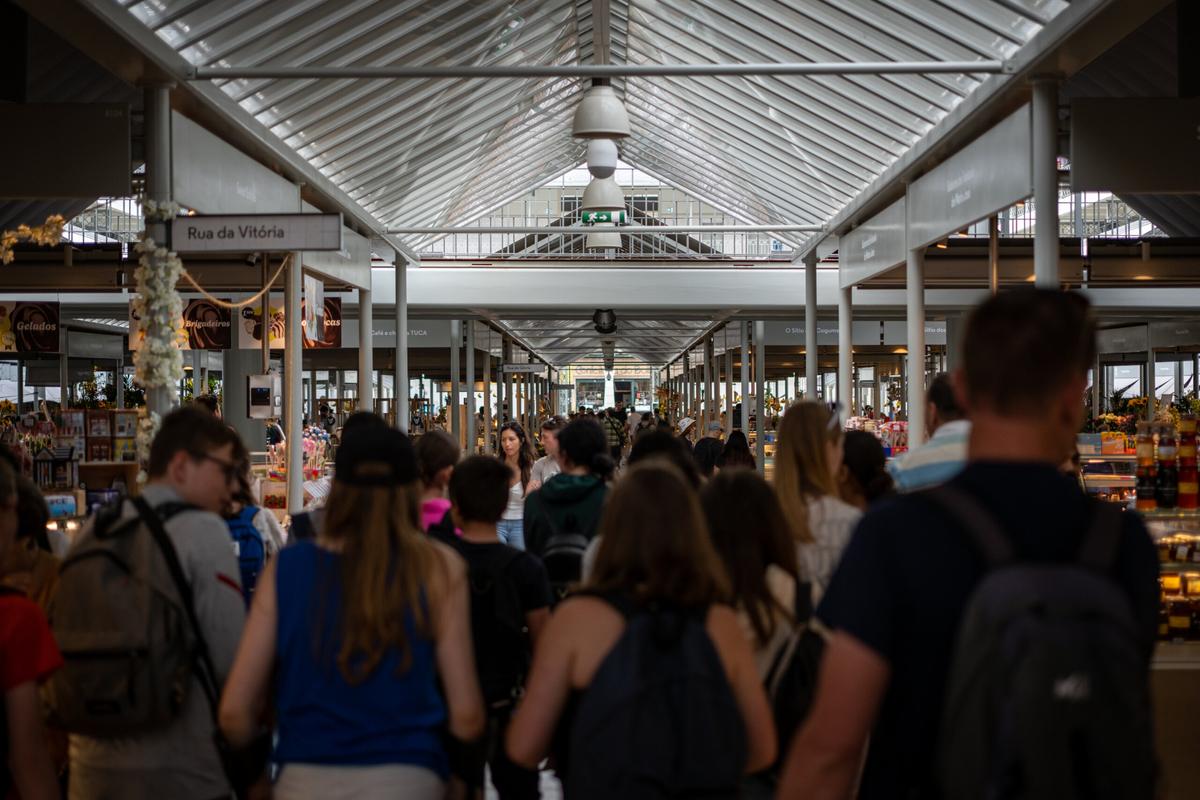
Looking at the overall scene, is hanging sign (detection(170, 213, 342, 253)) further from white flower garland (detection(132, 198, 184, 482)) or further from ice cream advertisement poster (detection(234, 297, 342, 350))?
ice cream advertisement poster (detection(234, 297, 342, 350))

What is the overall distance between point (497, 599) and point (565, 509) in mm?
1290

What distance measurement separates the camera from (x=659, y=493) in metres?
2.82

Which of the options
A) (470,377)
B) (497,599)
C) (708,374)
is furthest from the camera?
(708,374)

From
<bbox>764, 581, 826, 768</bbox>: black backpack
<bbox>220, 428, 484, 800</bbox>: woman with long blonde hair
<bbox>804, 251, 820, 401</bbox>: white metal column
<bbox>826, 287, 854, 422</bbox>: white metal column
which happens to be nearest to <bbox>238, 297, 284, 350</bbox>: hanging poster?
<bbox>826, 287, 854, 422</bbox>: white metal column

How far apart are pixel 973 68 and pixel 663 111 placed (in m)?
8.19

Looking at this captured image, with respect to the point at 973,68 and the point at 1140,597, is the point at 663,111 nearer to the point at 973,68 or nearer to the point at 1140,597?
the point at 973,68

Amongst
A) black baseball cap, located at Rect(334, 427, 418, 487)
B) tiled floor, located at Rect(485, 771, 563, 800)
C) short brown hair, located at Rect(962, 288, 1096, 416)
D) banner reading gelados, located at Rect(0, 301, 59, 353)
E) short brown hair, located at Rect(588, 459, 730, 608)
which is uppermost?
banner reading gelados, located at Rect(0, 301, 59, 353)

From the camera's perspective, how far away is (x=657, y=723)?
8.57 feet

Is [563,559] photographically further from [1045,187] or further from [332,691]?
[1045,187]

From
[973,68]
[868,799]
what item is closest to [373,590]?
[868,799]

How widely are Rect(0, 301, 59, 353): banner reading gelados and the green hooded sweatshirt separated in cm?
1561

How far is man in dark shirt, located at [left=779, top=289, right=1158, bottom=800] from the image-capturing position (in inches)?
80.6

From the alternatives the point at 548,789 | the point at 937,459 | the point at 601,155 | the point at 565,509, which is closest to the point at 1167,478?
the point at 937,459

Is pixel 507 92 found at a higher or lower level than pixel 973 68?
higher
